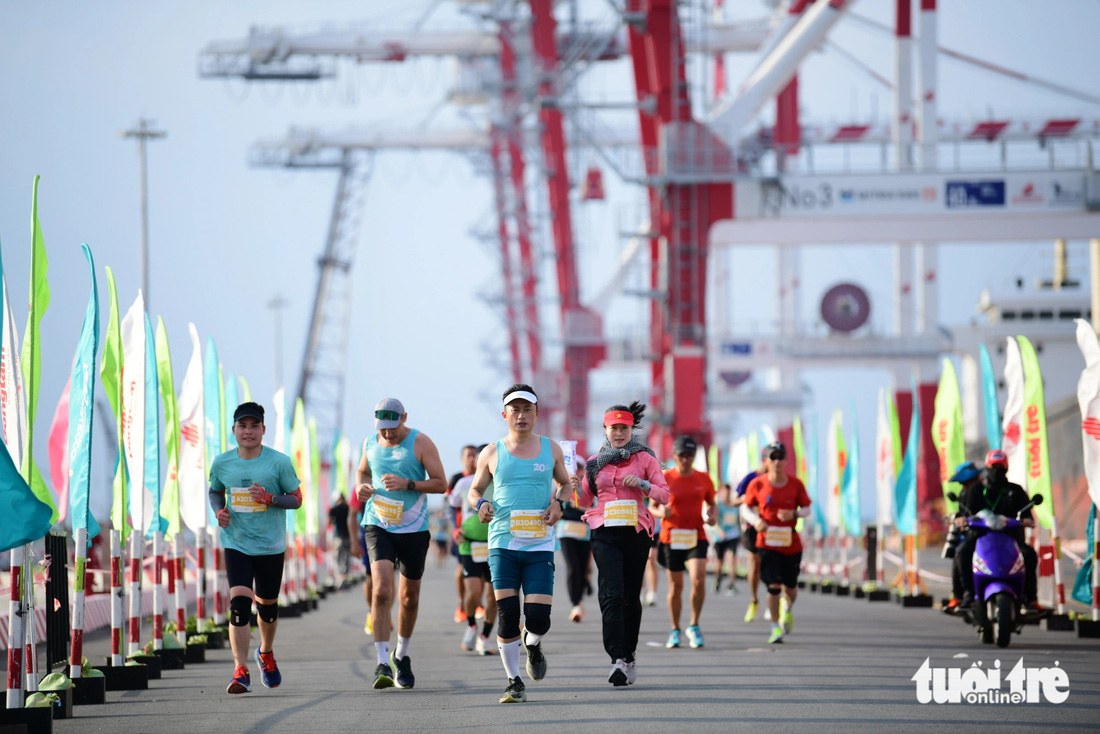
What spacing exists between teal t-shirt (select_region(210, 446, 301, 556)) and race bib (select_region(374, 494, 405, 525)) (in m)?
0.59

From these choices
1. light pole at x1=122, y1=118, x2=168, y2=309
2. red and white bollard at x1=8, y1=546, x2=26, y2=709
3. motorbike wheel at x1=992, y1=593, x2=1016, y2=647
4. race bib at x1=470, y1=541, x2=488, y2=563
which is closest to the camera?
red and white bollard at x1=8, y1=546, x2=26, y2=709

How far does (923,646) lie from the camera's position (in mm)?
13578

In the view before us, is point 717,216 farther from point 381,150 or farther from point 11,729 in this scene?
point 381,150

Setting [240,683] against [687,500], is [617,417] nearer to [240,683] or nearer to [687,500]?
[240,683]

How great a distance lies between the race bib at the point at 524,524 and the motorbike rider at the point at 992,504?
5186 millimetres

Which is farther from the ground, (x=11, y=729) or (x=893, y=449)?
(x=893, y=449)

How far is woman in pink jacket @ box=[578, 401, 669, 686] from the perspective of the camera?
10.3m

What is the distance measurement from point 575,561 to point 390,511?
571 centimetres

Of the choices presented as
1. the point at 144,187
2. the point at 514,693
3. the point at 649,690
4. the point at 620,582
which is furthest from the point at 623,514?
the point at 144,187

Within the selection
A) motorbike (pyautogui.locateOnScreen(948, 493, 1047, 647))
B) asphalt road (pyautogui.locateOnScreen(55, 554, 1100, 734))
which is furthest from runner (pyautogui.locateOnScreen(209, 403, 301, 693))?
motorbike (pyautogui.locateOnScreen(948, 493, 1047, 647))

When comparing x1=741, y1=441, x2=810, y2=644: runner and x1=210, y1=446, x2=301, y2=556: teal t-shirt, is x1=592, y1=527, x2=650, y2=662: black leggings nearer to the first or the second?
x1=210, y1=446, x2=301, y2=556: teal t-shirt

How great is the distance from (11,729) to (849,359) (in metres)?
55.3

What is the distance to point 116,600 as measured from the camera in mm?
11031

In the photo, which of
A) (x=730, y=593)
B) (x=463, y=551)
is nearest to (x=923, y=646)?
(x=463, y=551)
